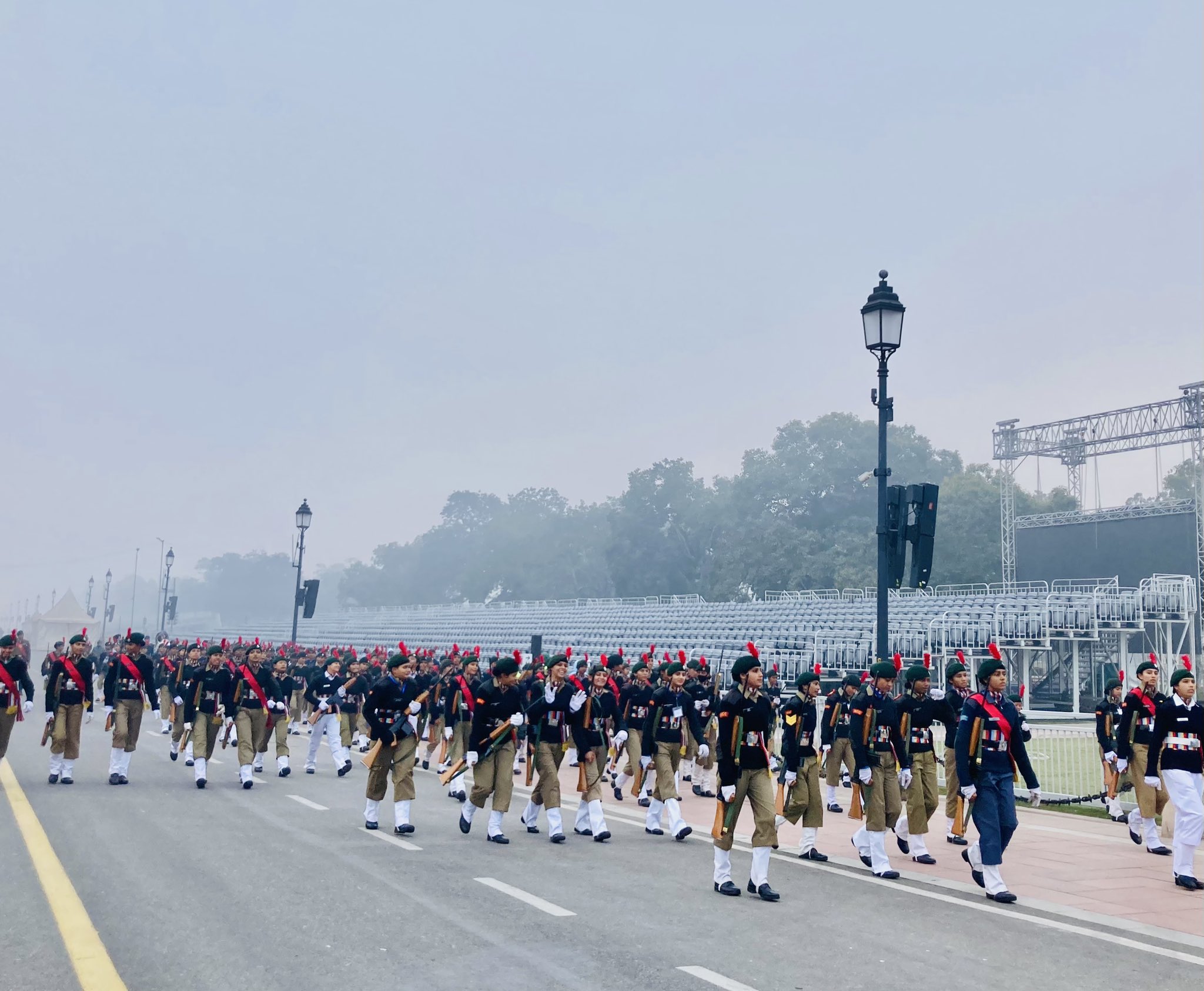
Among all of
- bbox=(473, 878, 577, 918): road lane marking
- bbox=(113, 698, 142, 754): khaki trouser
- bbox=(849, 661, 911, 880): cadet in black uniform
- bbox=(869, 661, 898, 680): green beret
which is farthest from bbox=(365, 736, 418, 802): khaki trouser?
bbox=(113, 698, 142, 754): khaki trouser

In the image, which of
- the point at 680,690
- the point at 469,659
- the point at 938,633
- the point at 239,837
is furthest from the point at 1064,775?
the point at 938,633

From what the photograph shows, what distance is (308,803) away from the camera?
1384 cm

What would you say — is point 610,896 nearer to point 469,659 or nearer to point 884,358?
point 469,659

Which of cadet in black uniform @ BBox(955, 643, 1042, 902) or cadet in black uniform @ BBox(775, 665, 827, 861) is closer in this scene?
cadet in black uniform @ BBox(955, 643, 1042, 902)

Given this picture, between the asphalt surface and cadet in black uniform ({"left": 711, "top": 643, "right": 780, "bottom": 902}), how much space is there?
0.40m

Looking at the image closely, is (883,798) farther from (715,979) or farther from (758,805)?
(715,979)

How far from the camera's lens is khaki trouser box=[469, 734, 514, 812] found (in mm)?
11383

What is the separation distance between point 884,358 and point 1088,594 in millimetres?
27645

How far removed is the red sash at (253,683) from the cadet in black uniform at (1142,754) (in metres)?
11.6

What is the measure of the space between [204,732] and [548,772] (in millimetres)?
6483

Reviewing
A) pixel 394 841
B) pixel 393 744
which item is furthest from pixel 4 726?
pixel 394 841

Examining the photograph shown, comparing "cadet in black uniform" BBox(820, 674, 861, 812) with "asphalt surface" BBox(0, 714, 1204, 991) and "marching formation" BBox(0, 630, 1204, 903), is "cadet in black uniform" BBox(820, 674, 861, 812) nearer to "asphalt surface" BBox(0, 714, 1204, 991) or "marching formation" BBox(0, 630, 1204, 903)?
"marching formation" BBox(0, 630, 1204, 903)

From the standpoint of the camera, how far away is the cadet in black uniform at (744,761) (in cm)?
888

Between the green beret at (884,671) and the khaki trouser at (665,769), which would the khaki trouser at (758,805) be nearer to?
the green beret at (884,671)
